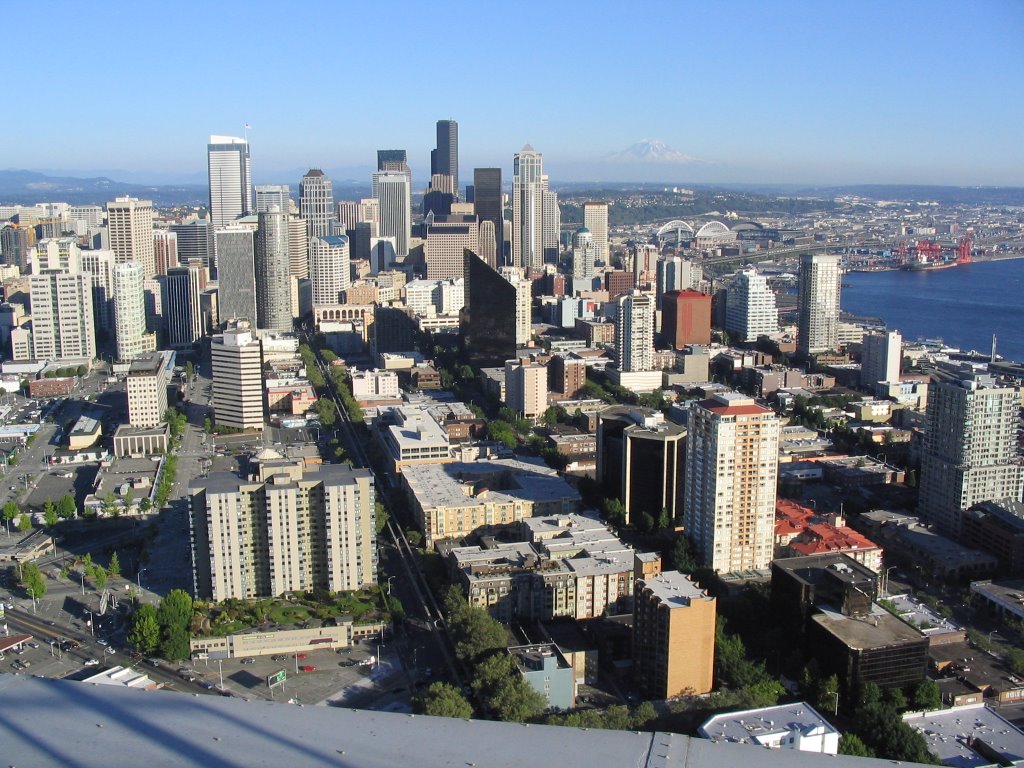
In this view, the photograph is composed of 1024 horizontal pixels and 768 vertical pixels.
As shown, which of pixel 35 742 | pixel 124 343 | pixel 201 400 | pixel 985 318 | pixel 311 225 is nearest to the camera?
pixel 35 742

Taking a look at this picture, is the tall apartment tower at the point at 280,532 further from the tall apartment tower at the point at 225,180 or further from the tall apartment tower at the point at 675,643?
the tall apartment tower at the point at 225,180

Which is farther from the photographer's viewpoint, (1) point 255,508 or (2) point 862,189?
(2) point 862,189

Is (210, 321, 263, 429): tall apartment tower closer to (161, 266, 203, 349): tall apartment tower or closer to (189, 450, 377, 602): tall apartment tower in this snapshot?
(189, 450, 377, 602): tall apartment tower

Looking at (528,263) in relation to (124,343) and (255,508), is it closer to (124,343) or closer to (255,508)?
(124,343)

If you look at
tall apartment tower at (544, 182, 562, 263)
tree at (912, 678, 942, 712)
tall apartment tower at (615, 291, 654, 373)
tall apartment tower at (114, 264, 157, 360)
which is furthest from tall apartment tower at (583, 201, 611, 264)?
tree at (912, 678, 942, 712)

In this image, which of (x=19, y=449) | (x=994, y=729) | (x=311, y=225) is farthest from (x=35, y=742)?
(x=311, y=225)

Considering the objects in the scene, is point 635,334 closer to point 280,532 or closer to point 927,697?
point 280,532
